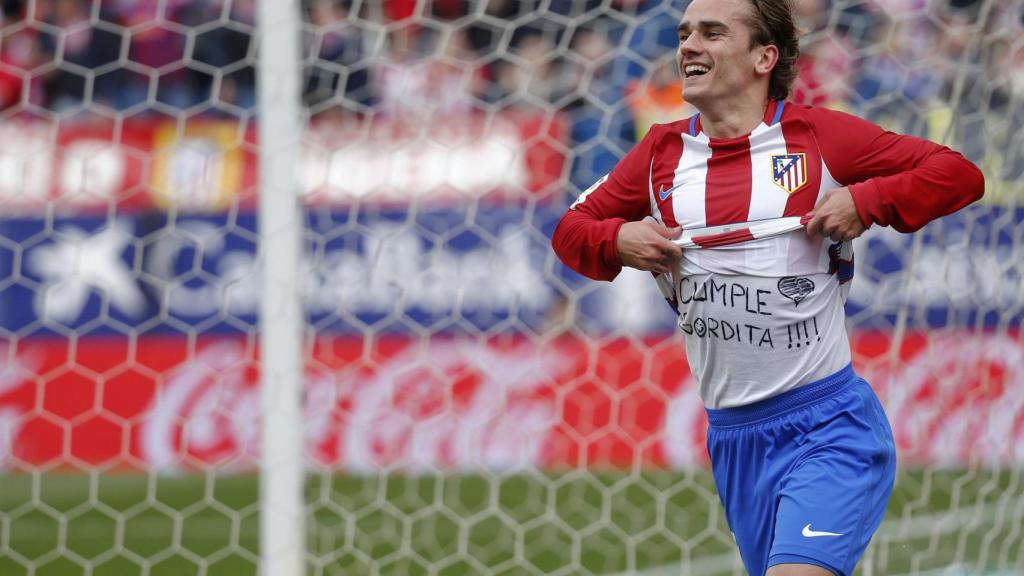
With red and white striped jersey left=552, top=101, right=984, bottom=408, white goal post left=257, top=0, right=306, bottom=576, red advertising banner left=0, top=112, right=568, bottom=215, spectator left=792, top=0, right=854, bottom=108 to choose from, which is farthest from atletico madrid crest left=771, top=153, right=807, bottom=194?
red advertising banner left=0, top=112, right=568, bottom=215

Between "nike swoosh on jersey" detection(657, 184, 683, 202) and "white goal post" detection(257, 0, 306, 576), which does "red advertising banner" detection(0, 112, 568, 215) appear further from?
"nike swoosh on jersey" detection(657, 184, 683, 202)

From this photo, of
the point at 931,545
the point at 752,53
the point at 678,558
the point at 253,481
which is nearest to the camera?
the point at 752,53

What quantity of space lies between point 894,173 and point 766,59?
0.39m

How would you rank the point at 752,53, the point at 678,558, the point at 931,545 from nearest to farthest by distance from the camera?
1. the point at 752,53
2. the point at 931,545
3. the point at 678,558

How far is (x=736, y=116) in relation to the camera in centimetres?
283

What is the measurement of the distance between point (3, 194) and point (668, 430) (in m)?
3.85

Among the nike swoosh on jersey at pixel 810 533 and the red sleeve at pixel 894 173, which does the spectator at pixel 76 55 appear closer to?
the red sleeve at pixel 894 173

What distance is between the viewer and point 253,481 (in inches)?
Answer: 276

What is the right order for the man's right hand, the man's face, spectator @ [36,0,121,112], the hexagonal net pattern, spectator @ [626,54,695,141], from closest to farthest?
the man's right hand → the man's face → the hexagonal net pattern → spectator @ [626,54,695,141] → spectator @ [36,0,121,112]

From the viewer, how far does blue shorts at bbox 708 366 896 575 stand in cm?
263

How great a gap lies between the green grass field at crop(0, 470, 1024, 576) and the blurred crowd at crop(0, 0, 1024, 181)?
1.39 meters

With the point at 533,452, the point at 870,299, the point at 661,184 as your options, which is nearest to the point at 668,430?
the point at 533,452

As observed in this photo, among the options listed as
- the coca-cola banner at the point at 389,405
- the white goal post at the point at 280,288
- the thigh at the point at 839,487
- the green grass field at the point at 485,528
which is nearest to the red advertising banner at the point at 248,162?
the coca-cola banner at the point at 389,405

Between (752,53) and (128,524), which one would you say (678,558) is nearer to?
(128,524)
